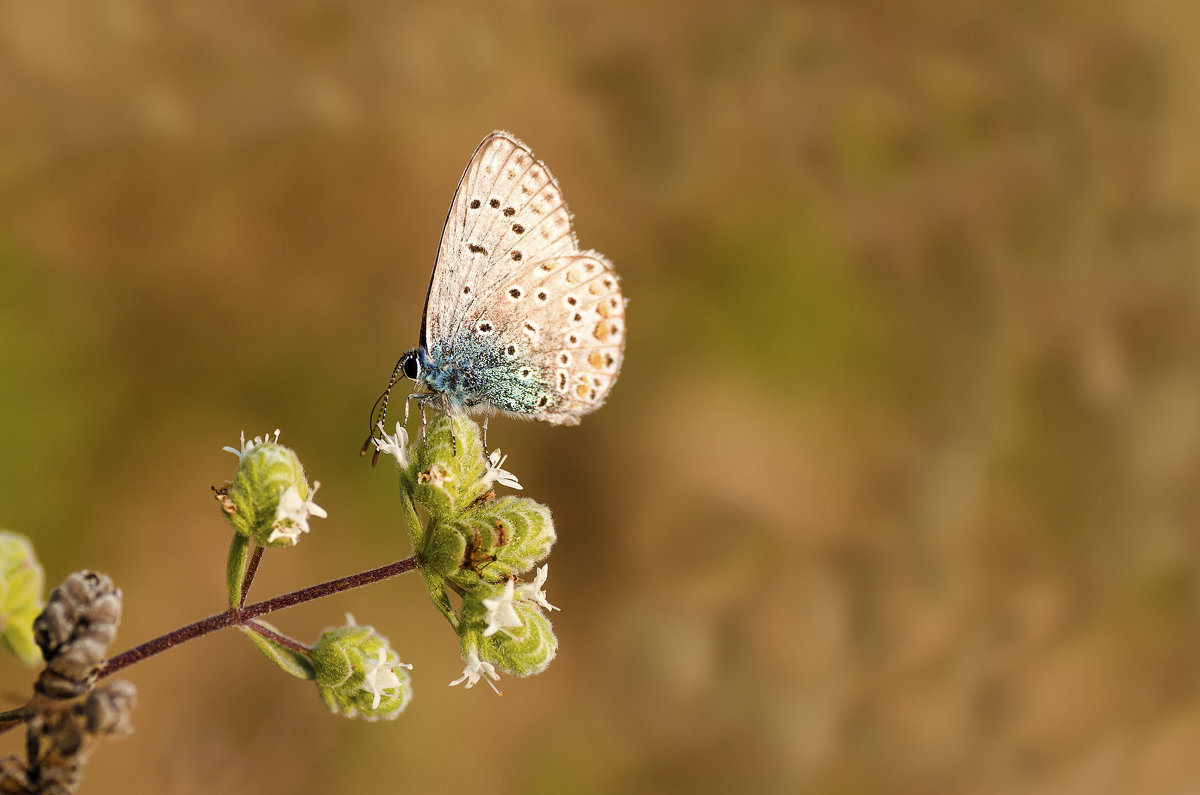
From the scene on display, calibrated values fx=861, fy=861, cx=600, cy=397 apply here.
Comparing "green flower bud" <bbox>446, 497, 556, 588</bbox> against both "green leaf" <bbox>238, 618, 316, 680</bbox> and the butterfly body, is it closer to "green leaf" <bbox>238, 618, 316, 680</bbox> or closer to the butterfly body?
"green leaf" <bbox>238, 618, 316, 680</bbox>

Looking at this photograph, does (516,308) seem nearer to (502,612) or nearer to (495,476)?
(495,476)

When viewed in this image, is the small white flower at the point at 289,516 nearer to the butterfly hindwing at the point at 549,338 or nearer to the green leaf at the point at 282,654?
the green leaf at the point at 282,654

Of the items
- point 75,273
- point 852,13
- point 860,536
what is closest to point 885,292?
point 860,536

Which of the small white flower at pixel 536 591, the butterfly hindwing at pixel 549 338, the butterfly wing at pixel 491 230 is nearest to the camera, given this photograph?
the small white flower at pixel 536 591

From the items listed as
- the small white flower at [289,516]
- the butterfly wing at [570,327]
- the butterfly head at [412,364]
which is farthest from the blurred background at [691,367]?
the small white flower at [289,516]

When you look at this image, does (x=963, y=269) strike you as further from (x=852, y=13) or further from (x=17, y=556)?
(x=17, y=556)

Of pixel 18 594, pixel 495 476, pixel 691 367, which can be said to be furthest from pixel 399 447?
pixel 691 367
